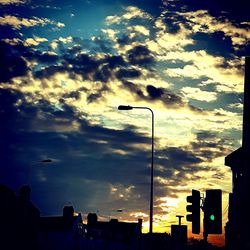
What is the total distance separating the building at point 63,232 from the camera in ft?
192

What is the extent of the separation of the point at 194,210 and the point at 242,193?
16266mm

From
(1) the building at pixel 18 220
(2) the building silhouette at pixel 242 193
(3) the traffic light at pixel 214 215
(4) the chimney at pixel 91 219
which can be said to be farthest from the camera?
(4) the chimney at pixel 91 219

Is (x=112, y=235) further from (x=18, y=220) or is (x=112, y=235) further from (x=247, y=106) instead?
(x=247, y=106)

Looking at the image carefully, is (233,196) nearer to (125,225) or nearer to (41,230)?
(41,230)

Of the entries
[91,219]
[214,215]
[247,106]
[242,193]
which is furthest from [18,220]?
[214,215]

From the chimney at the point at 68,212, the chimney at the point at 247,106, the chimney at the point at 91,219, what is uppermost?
the chimney at the point at 247,106

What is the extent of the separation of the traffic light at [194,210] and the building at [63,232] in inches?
1854

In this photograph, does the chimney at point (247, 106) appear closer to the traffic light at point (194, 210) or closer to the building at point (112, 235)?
the traffic light at point (194, 210)

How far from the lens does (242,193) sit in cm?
2694

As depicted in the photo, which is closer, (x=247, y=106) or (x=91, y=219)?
(x=247, y=106)

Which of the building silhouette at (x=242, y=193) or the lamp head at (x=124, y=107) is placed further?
the lamp head at (x=124, y=107)

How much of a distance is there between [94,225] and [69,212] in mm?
20776

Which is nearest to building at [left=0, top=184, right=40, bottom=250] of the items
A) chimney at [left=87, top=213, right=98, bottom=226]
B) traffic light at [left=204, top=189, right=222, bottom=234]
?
chimney at [left=87, top=213, right=98, bottom=226]

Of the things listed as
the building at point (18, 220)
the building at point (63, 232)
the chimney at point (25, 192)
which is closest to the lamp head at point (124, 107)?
the building at point (18, 220)
